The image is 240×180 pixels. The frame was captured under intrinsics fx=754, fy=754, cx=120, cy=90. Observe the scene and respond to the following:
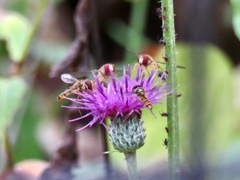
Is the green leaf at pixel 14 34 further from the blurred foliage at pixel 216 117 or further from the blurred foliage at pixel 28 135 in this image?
the blurred foliage at pixel 28 135

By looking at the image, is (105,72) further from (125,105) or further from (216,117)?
(216,117)

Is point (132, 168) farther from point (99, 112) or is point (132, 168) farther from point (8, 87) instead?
point (8, 87)

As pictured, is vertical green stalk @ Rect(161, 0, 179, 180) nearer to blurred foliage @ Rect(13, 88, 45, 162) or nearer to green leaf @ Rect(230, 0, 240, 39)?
green leaf @ Rect(230, 0, 240, 39)

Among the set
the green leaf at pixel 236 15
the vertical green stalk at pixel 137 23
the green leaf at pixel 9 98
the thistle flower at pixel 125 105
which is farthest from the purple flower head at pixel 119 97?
the vertical green stalk at pixel 137 23

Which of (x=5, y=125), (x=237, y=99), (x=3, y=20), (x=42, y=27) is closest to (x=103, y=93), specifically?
(x=5, y=125)

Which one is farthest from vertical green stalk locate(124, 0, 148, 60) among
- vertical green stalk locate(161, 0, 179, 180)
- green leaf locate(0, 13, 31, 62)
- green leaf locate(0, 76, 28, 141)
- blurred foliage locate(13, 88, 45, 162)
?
vertical green stalk locate(161, 0, 179, 180)

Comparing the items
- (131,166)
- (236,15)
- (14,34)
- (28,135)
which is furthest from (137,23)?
(131,166)

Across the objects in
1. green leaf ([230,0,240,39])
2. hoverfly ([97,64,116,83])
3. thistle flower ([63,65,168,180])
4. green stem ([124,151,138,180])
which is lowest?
green stem ([124,151,138,180])
